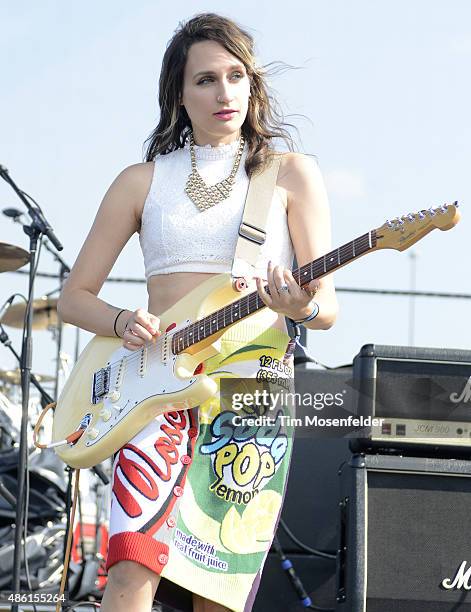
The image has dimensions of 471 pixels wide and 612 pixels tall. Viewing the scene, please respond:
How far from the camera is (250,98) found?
109 inches

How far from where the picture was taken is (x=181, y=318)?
8.13 feet

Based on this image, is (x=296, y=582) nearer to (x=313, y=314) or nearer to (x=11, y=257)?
(x=313, y=314)

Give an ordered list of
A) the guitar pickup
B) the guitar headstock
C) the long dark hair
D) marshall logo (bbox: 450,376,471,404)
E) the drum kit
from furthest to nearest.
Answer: the drum kit
marshall logo (bbox: 450,376,471,404)
the long dark hair
the guitar pickup
the guitar headstock

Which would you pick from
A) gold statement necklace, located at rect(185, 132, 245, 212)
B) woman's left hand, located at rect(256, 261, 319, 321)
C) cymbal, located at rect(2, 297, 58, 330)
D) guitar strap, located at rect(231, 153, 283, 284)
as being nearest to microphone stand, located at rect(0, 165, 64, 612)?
gold statement necklace, located at rect(185, 132, 245, 212)

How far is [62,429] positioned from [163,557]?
1.68 ft

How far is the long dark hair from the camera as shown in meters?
2.67

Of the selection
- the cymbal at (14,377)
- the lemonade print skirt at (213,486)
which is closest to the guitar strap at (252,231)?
the lemonade print skirt at (213,486)

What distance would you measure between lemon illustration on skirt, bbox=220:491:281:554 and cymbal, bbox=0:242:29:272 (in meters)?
2.18

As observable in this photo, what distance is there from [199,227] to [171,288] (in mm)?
169

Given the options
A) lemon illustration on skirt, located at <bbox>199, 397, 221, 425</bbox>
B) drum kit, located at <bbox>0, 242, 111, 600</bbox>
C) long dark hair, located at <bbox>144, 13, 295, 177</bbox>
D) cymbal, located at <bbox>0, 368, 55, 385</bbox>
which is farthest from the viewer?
cymbal, located at <bbox>0, 368, 55, 385</bbox>

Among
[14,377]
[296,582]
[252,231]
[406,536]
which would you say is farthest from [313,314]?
[14,377]

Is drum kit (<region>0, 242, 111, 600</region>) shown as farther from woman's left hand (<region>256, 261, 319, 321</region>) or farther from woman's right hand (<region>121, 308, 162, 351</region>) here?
woman's left hand (<region>256, 261, 319, 321</region>)

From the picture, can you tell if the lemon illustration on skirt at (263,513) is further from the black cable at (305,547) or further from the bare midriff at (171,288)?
the black cable at (305,547)

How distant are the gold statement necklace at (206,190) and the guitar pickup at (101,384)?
1.56 feet
